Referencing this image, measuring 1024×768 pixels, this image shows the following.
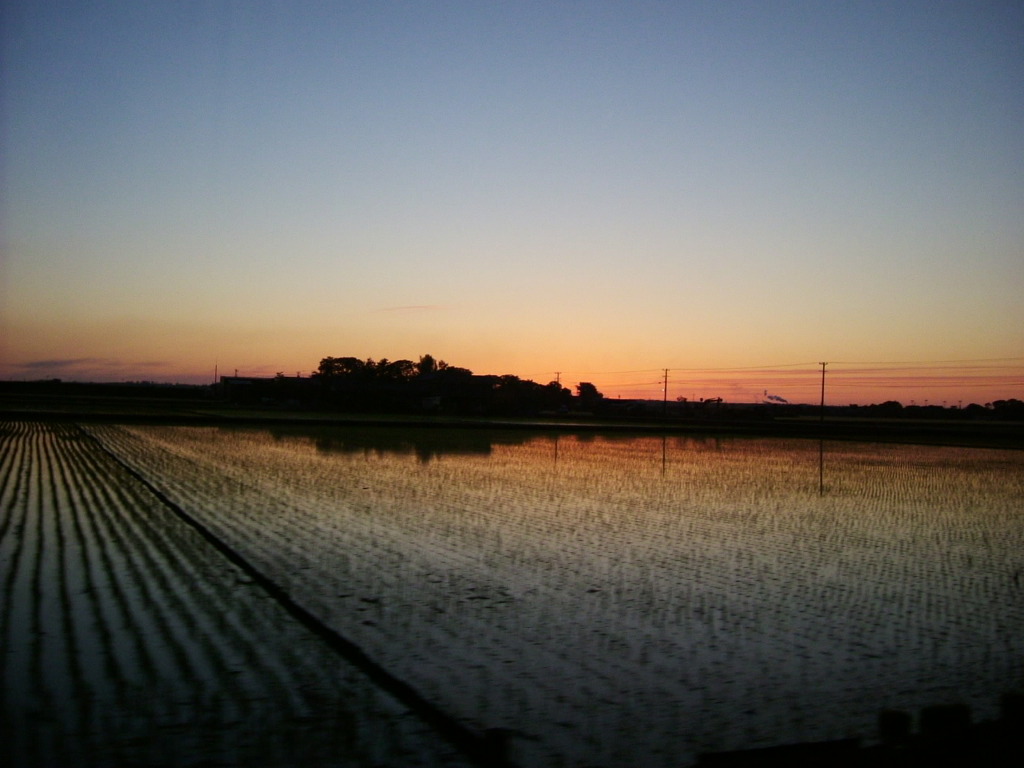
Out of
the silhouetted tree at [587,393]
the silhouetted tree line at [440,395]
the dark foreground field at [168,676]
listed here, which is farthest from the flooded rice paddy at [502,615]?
the silhouetted tree at [587,393]

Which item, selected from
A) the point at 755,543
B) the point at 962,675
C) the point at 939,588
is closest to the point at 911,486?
the point at 755,543

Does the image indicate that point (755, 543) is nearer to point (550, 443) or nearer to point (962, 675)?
point (962, 675)

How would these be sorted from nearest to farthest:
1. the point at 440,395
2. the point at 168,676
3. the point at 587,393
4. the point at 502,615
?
Answer: 1. the point at 168,676
2. the point at 502,615
3. the point at 440,395
4. the point at 587,393

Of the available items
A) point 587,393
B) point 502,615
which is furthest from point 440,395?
point 502,615

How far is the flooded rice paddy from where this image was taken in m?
4.74

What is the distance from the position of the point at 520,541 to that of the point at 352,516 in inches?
Answer: 111

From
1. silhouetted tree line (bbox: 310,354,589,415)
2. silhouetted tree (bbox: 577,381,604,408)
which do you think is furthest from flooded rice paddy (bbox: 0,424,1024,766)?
silhouetted tree (bbox: 577,381,604,408)

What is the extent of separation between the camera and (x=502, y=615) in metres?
7.02

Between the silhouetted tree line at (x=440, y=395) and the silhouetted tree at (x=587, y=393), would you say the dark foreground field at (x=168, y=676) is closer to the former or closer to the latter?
the silhouetted tree line at (x=440, y=395)

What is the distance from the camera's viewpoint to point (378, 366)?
127812 millimetres

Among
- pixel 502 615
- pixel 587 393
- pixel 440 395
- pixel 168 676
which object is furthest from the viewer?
pixel 587 393

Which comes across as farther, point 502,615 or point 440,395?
point 440,395

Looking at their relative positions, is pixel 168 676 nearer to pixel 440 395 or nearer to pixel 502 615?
pixel 502 615

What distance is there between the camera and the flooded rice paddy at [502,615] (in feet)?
15.5
